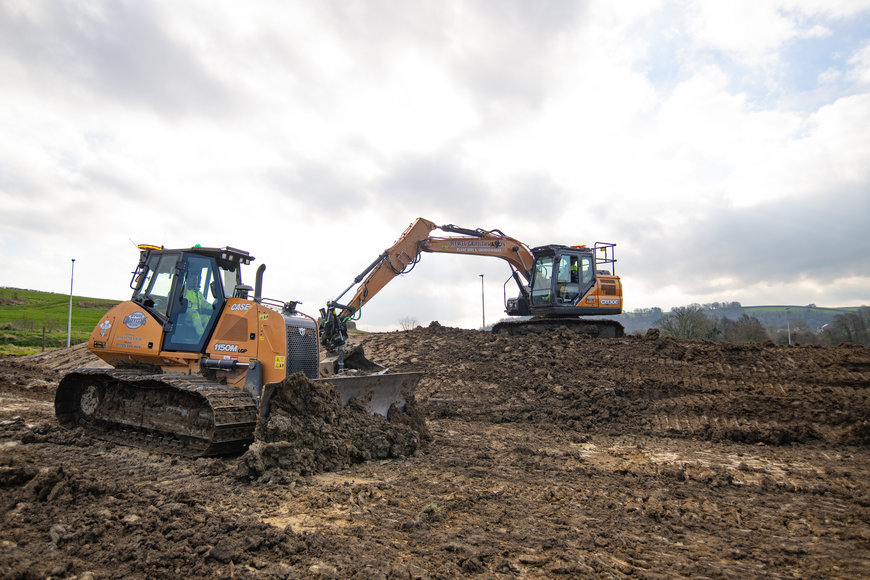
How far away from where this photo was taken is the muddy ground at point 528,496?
358cm

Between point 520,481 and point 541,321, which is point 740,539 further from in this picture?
point 541,321

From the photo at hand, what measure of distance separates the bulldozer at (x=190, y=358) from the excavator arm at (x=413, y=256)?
2599 mm

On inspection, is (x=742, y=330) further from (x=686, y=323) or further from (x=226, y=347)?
(x=226, y=347)

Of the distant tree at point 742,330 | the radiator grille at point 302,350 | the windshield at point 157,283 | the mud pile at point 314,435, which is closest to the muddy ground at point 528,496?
the mud pile at point 314,435

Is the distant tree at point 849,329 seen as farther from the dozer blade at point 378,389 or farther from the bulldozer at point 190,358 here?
the bulldozer at point 190,358

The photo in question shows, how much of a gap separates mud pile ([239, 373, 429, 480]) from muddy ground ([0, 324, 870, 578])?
158 mm

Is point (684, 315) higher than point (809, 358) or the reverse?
higher

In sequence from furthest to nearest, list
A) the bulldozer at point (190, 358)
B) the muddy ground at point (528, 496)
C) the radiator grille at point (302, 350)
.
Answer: the radiator grille at point (302, 350) → the bulldozer at point (190, 358) → the muddy ground at point (528, 496)

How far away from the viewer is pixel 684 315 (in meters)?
27.4

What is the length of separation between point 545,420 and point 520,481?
4638 millimetres

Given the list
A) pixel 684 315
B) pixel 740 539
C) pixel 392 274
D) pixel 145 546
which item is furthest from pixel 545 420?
pixel 684 315

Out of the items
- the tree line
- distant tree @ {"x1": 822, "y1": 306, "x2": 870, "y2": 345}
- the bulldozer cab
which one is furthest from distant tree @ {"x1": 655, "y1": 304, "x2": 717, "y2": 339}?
the bulldozer cab

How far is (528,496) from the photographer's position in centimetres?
522

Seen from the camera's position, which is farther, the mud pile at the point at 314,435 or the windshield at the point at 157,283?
the windshield at the point at 157,283
